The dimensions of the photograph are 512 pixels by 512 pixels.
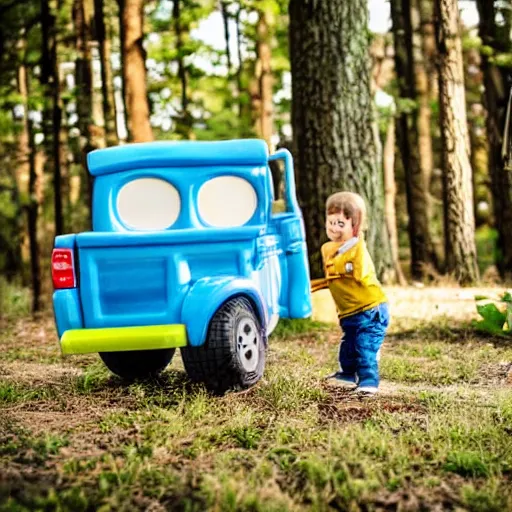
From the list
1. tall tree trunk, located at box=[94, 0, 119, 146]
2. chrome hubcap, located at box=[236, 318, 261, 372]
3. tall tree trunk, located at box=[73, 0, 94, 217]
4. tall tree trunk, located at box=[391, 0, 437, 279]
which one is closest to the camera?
chrome hubcap, located at box=[236, 318, 261, 372]

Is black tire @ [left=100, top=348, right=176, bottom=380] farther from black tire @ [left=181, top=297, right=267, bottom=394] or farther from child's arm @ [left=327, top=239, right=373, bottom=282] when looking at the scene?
child's arm @ [left=327, top=239, right=373, bottom=282]

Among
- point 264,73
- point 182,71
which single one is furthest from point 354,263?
point 182,71

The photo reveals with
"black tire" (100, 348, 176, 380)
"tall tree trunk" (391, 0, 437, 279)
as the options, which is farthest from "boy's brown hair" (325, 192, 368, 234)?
"tall tree trunk" (391, 0, 437, 279)

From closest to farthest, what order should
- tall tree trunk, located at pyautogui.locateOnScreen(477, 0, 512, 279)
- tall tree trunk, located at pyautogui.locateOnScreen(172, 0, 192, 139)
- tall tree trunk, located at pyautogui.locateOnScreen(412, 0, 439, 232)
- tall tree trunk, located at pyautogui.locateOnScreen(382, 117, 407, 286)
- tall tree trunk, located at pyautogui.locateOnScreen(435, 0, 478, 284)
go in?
1. tall tree trunk, located at pyautogui.locateOnScreen(435, 0, 478, 284)
2. tall tree trunk, located at pyautogui.locateOnScreen(477, 0, 512, 279)
3. tall tree trunk, located at pyautogui.locateOnScreen(412, 0, 439, 232)
4. tall tree trunk, located at pyautogui.locateOnScreen(382, 117, 407, 286)
5. tall tree trunk, located at pyautogui.locateOnScreen(172, 0, 192, 139)

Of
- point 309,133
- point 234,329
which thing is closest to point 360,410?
point 234,329

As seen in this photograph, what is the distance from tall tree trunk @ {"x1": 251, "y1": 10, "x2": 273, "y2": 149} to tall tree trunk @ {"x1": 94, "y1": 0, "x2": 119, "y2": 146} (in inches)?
173

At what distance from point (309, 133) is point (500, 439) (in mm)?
5230

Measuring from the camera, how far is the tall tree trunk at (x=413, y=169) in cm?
1560

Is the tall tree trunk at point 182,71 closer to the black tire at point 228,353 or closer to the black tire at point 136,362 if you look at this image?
the black tire at point 136,362

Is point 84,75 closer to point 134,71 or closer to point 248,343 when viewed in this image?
point 134,71

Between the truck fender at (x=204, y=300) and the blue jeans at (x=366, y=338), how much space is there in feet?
2.93

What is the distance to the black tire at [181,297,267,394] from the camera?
16.7 ft

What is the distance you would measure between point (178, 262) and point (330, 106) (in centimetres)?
421

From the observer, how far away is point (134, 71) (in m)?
12.6
